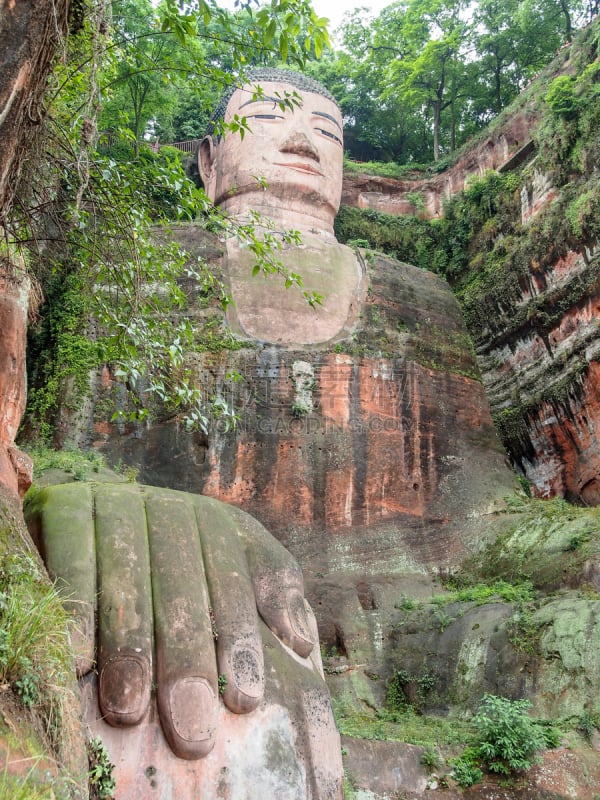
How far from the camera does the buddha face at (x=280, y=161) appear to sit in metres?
14.5

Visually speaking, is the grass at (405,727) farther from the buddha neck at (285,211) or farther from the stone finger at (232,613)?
the buddha neck at (285,211)

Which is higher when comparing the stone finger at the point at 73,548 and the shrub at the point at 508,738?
the stone finger at the point at 73,548

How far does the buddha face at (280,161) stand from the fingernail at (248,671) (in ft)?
34.0

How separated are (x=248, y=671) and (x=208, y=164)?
12.7 meters

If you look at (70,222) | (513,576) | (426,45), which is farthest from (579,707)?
(426,45)

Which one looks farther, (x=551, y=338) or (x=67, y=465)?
(x=551, y=338)

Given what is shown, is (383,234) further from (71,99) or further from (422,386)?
(71,99)

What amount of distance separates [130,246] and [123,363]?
94cm

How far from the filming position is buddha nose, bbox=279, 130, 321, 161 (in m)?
14.7

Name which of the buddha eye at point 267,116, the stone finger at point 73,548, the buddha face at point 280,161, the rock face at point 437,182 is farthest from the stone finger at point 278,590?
the rock face at point 437,182

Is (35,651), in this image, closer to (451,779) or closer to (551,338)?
(451,779)

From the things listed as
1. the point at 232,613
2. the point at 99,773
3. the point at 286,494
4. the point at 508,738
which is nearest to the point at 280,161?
the point at 286,494

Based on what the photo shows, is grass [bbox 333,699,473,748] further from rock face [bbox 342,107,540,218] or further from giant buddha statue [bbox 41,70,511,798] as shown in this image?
rock face [bbox 342,107,540,218]

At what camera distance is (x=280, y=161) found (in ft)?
47.7
